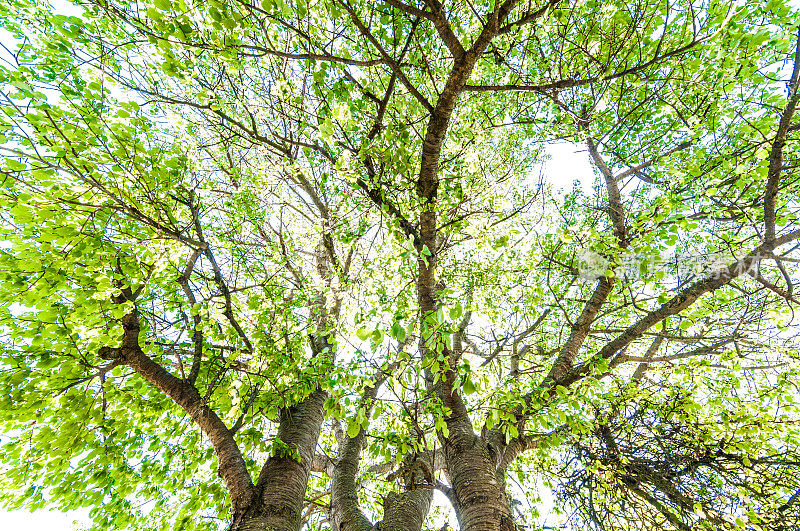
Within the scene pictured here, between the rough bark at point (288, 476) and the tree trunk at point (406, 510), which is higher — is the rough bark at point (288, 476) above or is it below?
above

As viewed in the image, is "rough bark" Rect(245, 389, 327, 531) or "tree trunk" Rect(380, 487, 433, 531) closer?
"rough bark" Rect(245, 389, 327, 531)

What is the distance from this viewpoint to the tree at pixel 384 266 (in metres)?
3.64

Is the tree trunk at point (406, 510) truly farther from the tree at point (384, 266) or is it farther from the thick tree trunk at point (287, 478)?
the thick tree trunk at point (287, 478)

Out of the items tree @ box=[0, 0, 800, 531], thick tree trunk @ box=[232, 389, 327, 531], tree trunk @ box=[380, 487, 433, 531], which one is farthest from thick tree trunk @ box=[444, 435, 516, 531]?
thick tree trunk @ box=[232, 389, 327, 531]

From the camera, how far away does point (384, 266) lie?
6.70 meters

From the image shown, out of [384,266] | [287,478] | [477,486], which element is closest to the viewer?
[477,486]

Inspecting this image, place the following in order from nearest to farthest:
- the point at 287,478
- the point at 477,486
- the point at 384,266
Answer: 1. the point at 477,486
2. the point at 287,478
3. the point at 384,266

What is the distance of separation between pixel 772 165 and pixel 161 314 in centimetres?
850

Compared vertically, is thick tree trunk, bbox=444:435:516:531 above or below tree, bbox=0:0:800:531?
below

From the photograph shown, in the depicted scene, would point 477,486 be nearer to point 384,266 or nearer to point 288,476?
point 288,476

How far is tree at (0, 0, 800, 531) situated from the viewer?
364 centimetres

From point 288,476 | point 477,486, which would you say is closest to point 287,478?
point 288,476

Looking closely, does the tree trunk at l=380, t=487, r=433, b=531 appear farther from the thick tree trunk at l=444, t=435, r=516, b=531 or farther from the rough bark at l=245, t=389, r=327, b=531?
the rough bark at l=245, t=389, r=327, b=531

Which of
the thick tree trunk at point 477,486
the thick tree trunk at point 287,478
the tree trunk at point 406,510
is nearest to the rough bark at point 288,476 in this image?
the thick tree trunk at point 287,478
